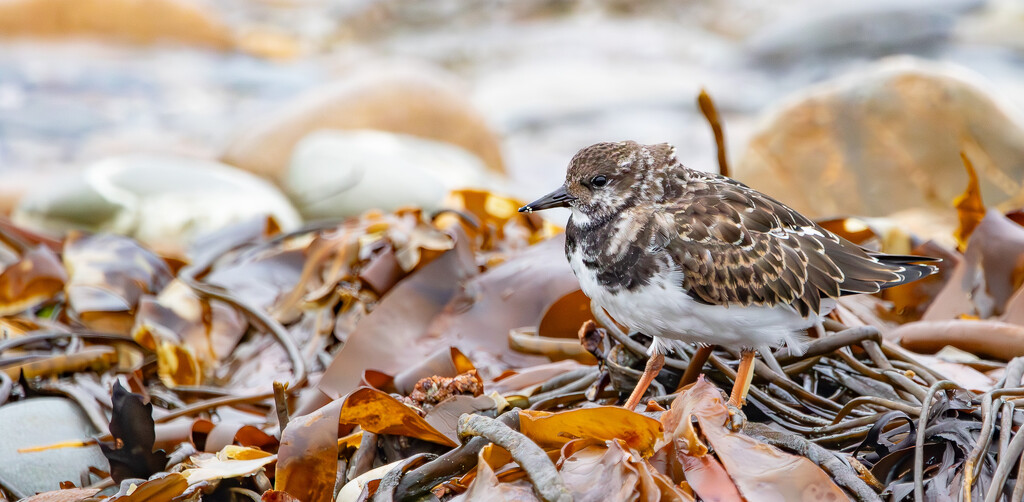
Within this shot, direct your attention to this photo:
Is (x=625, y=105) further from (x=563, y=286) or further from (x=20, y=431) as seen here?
(x=20, y=431)

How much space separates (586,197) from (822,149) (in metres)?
2.66

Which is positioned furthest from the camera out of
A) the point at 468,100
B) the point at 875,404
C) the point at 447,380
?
the point at 468,100

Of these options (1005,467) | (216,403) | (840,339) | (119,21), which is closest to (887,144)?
(840,339)

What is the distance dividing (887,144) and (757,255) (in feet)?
8.47

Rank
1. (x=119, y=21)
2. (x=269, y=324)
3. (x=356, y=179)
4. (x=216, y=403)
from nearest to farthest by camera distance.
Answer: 1. (x=216, y=403)
2. (x=269, y=324)
3. (x=356, y=179)
4. (x=119, y=21)

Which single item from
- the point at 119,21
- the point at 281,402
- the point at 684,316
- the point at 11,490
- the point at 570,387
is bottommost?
the point at 119,21

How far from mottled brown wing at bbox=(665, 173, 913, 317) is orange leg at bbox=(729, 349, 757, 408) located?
0.11m

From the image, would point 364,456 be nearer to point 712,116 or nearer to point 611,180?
point 611,180

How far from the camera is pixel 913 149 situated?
3.91 m

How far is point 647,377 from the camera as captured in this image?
1.75 metres

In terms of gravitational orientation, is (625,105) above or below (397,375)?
below

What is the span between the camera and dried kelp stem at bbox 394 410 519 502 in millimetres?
1443

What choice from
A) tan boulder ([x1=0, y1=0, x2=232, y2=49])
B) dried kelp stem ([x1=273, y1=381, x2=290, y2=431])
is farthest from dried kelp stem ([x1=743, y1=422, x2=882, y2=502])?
tan boulder ([x1=0, y1=0, x2=232, y2=49])

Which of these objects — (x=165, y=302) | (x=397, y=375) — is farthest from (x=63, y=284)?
(x=397, y=375)
